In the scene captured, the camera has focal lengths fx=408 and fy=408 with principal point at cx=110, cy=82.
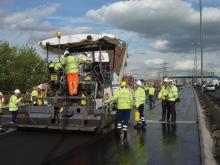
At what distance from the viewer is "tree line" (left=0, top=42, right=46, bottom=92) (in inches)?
2128

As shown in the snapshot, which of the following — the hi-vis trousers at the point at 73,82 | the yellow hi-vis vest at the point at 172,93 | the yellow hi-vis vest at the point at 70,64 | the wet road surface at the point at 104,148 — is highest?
the yellow hi-vis vest at the point at 70,64

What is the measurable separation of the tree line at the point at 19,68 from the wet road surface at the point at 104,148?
1570 inches

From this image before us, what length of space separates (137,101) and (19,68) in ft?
143

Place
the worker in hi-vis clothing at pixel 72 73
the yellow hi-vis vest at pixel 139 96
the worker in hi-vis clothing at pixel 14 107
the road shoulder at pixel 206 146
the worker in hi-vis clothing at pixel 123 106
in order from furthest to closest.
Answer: the yellow hi-vis vest at pixel 139 96
the worker in hi-vis clothing at pixel 14 107
the worker in hi-vis clothing at pixel 72 73
the worker in hi-vis clothing at pixel 123 106
the road shoulder at pixel 206 146

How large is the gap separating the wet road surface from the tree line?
3988 cm

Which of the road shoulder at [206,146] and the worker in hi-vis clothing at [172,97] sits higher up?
the worker in hi-vis clothing at [172,97]

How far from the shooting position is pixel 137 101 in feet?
50.0

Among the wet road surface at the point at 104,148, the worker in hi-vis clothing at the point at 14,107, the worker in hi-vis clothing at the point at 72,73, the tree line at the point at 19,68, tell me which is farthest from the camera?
the tree line at the point at 19,68

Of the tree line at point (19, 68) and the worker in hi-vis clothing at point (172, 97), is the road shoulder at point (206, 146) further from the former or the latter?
the tree line at point (19, 68)

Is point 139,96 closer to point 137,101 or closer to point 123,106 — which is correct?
point 137,101

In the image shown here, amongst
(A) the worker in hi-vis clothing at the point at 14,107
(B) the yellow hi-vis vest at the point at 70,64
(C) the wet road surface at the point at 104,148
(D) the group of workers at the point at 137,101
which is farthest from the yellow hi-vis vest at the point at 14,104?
(D) the group of workers at the point at 137,101

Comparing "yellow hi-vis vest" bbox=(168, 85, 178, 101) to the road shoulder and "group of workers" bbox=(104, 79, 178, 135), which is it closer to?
"group of workers" bbox=(104, 79, 178, 135)

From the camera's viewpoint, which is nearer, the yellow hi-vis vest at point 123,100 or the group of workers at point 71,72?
the yellow hi-vis vest at point 123,100

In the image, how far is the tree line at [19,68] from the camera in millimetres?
54062
